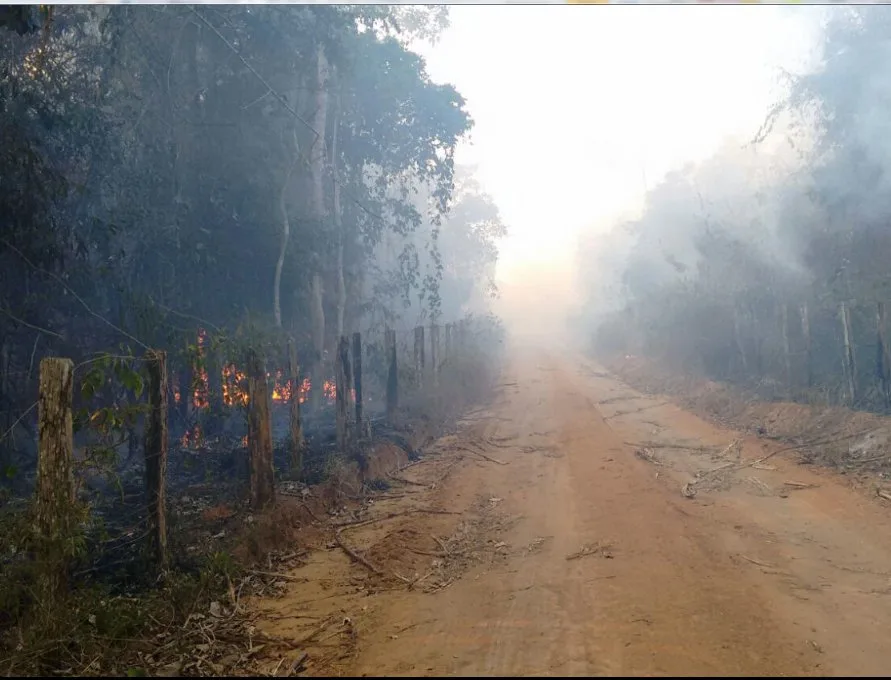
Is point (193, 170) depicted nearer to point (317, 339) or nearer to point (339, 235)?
point (339, 235)

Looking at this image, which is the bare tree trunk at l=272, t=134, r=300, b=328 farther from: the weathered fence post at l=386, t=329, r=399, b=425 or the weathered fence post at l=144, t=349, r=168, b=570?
the weathered fence post at l=144, t=349, r=168, b=570

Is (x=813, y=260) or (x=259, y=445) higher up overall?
(x=813, y=260)

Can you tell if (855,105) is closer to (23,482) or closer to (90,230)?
(90,230)

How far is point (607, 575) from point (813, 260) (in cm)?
1591

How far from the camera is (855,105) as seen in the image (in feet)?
59.5

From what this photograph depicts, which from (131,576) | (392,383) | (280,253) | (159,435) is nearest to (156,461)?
(159,435)

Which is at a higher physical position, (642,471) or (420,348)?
(420,348)

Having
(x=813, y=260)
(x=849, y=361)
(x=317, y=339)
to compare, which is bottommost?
(x=849, y=361)

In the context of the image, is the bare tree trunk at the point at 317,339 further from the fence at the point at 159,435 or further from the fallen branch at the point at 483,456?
the fallen branch at the point at 483,456

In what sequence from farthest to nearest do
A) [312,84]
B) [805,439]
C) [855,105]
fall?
[855,105]
[312,84]
[805,439]

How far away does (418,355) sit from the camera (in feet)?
58.3

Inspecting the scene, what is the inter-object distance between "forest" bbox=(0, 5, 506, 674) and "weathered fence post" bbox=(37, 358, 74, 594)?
2 centimetres

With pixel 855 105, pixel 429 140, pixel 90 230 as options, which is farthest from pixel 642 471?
pixel 855 105

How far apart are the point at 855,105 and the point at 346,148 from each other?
15.1m
